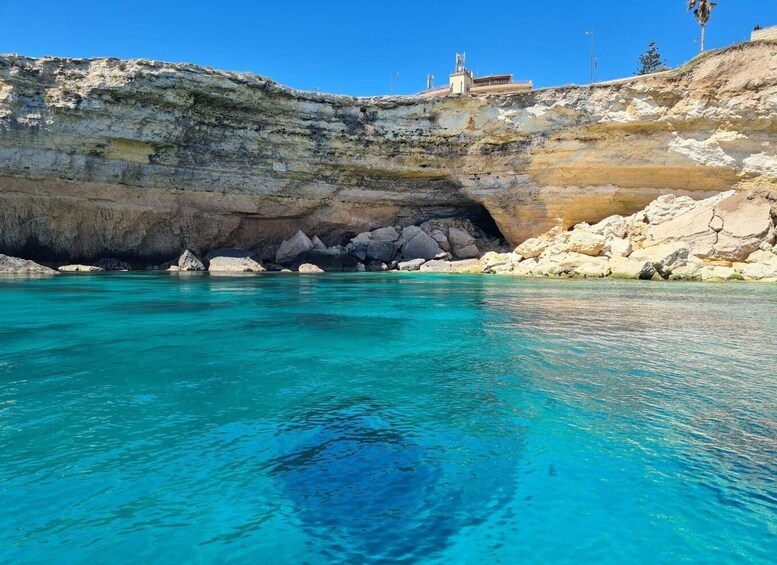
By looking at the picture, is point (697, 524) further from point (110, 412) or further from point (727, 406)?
point (110, 412)

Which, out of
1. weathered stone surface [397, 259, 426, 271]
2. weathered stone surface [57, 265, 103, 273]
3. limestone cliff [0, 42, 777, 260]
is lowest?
weathered stone surface [57, 265, 103, 273]

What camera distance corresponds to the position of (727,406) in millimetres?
4258

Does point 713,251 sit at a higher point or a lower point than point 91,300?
higher

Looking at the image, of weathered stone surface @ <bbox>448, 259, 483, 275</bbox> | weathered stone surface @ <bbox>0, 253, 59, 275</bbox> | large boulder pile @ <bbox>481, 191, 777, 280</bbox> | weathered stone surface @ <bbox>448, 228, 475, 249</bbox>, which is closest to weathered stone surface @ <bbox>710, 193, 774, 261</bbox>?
large boulder pile @ <bbox>481, 191, 777, 280</bbox>

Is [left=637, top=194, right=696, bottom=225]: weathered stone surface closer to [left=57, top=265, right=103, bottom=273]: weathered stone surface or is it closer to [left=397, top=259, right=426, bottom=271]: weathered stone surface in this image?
[left=397, top=259, right=426, bottom=271]: weathered stone surface

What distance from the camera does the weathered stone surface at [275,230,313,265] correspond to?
25594 millimetres

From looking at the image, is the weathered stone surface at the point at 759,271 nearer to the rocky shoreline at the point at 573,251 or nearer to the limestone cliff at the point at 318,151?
the rocky shoreline at the point at 573,251

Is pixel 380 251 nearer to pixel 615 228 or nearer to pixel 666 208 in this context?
pixel 615 228

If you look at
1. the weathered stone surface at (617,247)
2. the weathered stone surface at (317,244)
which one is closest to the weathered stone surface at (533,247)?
the weathered stone surface at (617,247)

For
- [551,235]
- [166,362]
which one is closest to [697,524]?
[166,362]

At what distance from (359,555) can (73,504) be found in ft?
5.11

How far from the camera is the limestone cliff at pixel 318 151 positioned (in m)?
20.0

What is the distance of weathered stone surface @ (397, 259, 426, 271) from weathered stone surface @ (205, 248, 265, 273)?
272 inches

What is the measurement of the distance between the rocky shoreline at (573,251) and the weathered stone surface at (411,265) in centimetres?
5
